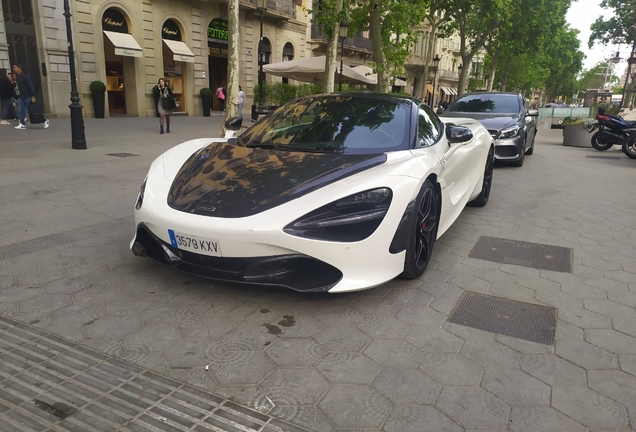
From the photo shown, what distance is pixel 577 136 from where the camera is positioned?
53.5ft

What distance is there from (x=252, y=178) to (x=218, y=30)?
82.2ft

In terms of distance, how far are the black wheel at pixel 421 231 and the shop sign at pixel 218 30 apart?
24.5m

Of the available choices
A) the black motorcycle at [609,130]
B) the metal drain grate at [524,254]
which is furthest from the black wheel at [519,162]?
the metal drain grate at [524,254]

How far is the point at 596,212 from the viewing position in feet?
20.9

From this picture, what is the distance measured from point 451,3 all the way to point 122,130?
17.2 metres

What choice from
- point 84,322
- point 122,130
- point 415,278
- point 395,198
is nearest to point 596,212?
point 415,278

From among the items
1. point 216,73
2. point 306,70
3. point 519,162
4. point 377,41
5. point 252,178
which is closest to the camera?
point 252,178

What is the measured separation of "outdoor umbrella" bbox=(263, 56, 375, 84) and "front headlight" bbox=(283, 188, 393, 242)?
47.9ft

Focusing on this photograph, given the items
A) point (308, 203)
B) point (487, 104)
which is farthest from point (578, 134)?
point (308, 203)

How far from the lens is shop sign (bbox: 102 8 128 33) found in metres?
20.1

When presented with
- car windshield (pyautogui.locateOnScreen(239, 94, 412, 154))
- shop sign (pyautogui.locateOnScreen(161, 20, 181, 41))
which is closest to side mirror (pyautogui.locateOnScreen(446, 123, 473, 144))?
car windshield (pyautogui.locateOnScreen(239, 94, 412, 154))

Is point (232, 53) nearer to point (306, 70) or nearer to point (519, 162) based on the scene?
point (306, 70)

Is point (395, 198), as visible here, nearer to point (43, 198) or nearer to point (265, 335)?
point (265, 335)

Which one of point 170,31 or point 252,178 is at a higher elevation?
point 170,31
